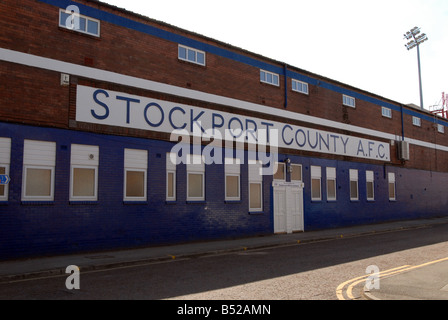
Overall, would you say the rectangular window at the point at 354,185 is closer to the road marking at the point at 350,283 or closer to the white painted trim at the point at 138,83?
the white painted trim at the point at 138,83

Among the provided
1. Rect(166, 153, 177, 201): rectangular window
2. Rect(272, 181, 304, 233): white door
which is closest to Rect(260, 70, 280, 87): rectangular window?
Rect(272, 181, 304, 233): white door

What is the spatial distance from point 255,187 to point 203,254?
6859 mm

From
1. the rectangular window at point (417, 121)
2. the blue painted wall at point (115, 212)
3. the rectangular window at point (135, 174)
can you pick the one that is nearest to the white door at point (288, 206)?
the blue painted wall at point (115, 212)

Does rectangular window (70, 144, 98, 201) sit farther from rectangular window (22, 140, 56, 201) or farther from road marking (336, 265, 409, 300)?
road marking (336, 265, 409, 300)

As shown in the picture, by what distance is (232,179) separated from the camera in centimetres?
1905

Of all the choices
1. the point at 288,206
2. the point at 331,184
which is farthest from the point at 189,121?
the point at 331,184

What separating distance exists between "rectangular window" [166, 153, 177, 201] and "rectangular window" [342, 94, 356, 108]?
47.8 ft

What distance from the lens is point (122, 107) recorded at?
15.3 metres

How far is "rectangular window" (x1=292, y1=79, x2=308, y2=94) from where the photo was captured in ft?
75.7

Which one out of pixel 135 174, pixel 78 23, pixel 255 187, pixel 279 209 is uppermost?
pixel 78 23

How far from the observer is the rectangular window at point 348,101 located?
26.6m

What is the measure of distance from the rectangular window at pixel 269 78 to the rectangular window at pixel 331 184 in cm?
649

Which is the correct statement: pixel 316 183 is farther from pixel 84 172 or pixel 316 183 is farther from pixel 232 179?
pixel 84 172
